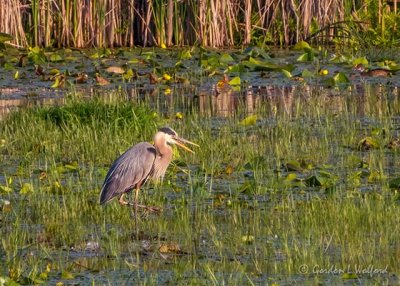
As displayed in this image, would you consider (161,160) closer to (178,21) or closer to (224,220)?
(224,220)

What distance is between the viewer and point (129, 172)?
691 cm

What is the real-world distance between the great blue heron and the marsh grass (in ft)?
0.52

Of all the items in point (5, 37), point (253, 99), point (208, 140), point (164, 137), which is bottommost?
point (253, 99)

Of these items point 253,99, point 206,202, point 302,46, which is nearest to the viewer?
point 206,202

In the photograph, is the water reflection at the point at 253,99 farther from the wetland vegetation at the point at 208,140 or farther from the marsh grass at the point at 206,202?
the marsh grass at the point at 206,202

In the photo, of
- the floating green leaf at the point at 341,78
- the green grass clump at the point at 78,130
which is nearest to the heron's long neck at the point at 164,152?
the green grass clump at the point at 78,130

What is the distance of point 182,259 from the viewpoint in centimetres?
577

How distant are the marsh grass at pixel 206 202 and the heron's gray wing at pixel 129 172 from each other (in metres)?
0.17

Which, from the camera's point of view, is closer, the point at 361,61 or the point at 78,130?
the point at 78,130

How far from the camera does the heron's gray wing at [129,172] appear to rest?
268 inches

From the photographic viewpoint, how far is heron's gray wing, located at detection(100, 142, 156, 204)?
6797mm

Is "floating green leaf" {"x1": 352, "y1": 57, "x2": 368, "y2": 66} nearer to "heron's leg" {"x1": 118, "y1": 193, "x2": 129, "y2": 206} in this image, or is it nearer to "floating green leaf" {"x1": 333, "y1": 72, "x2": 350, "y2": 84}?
"floating green leaf" {"x1": 333, "y1": 72, "x2": 350, "y2": 84}

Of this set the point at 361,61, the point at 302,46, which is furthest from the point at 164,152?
the point at 302,46

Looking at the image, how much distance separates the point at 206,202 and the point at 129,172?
21.3 inches
